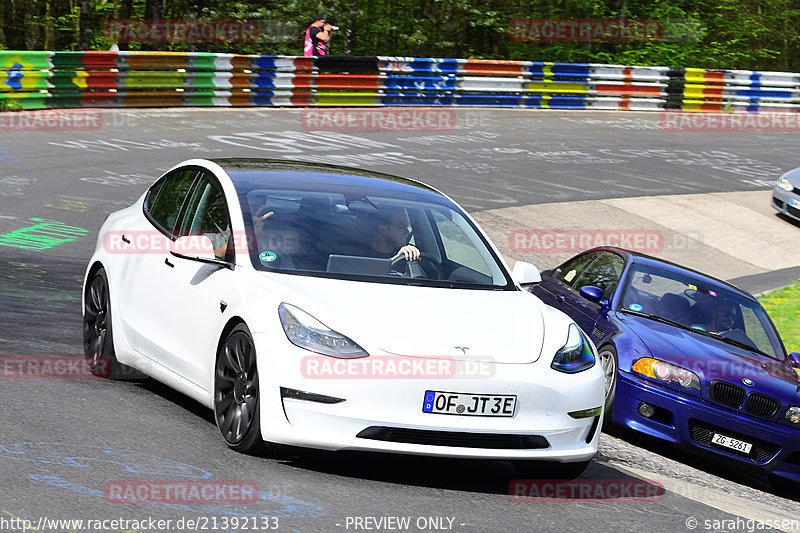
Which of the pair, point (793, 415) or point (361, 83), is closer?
point (793, 415)

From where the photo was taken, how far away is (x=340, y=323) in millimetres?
5730

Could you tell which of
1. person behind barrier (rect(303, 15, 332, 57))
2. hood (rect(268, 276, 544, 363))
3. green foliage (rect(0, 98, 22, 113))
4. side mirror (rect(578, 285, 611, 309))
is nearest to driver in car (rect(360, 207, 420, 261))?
hood (rect(268, 276, 544, 363))

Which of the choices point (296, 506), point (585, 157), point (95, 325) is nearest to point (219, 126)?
point (585, 157)

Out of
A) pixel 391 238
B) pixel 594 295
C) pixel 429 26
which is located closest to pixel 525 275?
pixel 391 238

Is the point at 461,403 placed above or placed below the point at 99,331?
above

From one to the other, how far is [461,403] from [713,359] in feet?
12.2

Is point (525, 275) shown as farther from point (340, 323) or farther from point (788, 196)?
point (788, 196)

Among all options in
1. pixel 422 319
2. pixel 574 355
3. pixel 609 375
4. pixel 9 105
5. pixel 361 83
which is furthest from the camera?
pixel 361 83

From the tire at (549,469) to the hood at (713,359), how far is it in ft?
8.54

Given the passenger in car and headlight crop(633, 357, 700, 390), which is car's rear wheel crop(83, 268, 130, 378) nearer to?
headlight crop(633, 357, 700, 390)

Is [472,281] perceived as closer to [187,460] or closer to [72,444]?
[187,460]

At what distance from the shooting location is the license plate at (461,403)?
18.4 feet

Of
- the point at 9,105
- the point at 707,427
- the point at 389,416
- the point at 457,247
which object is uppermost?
the point at 457,247

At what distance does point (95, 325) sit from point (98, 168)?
32.8ft
